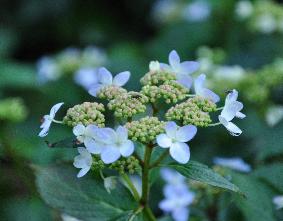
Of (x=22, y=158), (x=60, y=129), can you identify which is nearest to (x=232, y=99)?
(x=22, y=158)

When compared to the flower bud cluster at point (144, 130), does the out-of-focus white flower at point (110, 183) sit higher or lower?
lower

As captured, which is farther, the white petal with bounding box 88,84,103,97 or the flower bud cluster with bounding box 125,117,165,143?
the white petal with bounding box 88,84,103,97

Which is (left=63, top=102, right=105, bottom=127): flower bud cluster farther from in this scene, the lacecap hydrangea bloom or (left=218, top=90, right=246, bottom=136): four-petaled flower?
(left=218, top=90, right=246, bottom=136): four-petaled flower

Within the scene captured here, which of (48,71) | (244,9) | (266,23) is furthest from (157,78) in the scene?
(48,71)

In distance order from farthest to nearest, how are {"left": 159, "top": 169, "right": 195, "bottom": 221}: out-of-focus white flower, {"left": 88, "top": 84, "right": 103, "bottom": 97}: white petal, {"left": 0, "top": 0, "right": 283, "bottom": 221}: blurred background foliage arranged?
{"left": 0, "top": 0, "right": 283, "bottom": 221}: blurred background foliage → {"left": 159, "top": 169, "right": 195, "bottom": 221}: out-of-focus white flower → {"left": 88, "top": 84, "right": 103, "bottom": 97}: white petal

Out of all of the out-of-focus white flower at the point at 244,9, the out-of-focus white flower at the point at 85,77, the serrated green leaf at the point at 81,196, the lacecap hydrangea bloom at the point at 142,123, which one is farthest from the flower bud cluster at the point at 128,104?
the out-of-focus white flower at the point at 244,9

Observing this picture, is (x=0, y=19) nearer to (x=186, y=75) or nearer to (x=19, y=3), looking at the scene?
(x=19, y=3)

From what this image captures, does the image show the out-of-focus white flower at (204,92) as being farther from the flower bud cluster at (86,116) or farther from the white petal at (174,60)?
the flower bud cluster at (86,116)

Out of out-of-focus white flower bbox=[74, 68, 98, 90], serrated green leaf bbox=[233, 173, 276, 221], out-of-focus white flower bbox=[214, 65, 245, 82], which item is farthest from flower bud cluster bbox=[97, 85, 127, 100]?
out-of-focus white flower bbox=[74, 68, 98, 90]

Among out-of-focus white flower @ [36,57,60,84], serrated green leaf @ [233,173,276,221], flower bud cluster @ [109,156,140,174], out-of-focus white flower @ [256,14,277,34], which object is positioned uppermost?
out-of-focus white flower @ [256,14,277,34]
